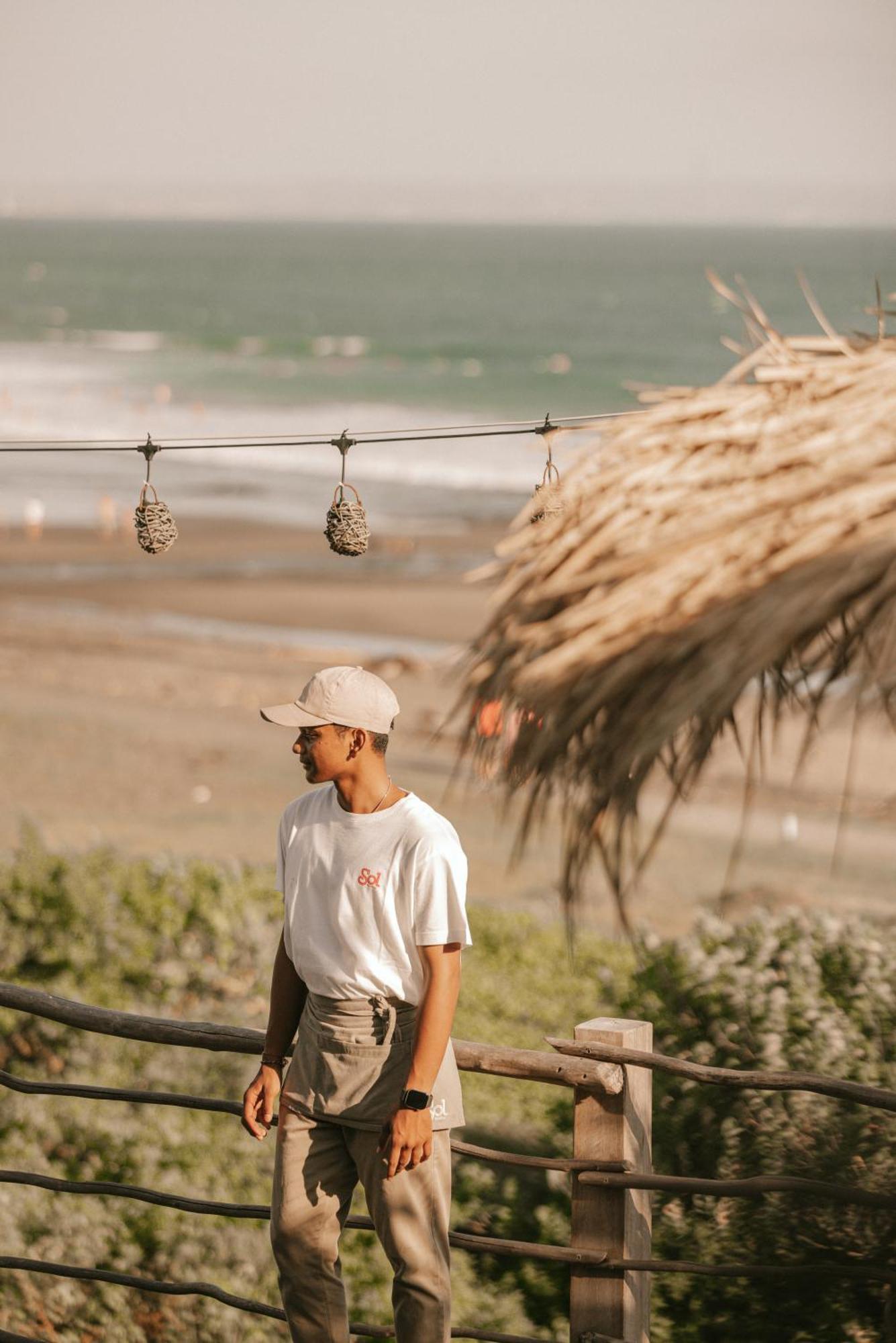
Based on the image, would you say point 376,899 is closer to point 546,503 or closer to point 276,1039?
Answer: point 276,1039

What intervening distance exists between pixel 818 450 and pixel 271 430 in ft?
115

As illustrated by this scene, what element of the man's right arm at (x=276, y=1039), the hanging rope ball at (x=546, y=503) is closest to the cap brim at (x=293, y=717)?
the man's right arm at (x=276, y=1039)

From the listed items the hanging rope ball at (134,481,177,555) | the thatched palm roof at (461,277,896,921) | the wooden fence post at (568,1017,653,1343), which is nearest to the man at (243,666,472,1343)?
the thatched palm roof at (461,277,896,921)

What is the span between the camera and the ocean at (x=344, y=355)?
99.9 ft

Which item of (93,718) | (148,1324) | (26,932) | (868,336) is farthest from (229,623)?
(868,336)

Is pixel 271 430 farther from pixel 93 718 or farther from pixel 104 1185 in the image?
pixel 104 1185

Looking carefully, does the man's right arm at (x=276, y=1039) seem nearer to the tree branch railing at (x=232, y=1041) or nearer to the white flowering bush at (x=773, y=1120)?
the tree branch railing at (x=232, y=1041)

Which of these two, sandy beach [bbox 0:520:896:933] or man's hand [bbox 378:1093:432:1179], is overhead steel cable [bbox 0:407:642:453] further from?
man's hand [bbox 378:1093:432:1179]

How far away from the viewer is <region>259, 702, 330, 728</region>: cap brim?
304 cm

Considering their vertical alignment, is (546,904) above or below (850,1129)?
below

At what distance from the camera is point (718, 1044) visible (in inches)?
210

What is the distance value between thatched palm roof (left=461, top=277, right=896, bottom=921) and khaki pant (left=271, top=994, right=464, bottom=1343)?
54 cm

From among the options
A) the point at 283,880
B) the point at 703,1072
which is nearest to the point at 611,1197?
the point at 703,1072

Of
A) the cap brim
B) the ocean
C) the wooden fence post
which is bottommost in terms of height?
the wooden fence post
